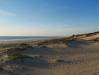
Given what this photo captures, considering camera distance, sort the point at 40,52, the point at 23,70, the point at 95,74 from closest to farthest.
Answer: the point at 95,74
the point at 23,70
the point at 40,52

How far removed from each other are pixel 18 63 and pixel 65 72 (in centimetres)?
276

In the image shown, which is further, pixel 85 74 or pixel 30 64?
pixel 30 64

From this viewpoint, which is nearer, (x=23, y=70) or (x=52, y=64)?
(x=23, y=70)

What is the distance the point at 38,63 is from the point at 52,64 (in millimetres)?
828

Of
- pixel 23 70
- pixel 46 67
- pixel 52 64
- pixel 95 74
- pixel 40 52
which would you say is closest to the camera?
pixel 95 74

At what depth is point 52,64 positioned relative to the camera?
35.9 ft

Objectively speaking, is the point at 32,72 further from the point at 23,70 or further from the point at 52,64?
the point at 52,64

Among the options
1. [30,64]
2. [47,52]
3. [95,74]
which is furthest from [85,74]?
[47,52]

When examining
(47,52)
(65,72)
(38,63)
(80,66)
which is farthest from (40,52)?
(65,72)

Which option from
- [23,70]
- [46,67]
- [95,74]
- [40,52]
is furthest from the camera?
[40,52]

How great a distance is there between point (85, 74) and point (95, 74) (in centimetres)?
45

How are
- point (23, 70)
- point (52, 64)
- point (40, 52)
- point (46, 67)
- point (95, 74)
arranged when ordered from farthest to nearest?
point (40, 52) < point (52, 64) < point (46, 67) < point (23, 70) < point (95, 74)

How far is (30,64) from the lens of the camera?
34.8 feet

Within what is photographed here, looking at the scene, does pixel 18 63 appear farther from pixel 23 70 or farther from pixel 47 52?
pixel 47 52
